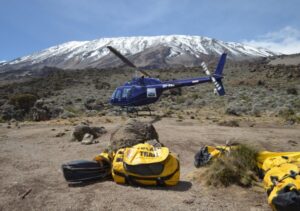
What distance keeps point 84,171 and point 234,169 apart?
3.21 meters

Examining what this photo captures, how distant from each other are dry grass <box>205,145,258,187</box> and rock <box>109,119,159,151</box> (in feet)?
8.32

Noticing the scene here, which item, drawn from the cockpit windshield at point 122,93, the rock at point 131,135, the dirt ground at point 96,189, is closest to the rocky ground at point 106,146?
the dirt ground at point 96,189

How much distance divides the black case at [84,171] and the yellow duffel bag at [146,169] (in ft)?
1.29

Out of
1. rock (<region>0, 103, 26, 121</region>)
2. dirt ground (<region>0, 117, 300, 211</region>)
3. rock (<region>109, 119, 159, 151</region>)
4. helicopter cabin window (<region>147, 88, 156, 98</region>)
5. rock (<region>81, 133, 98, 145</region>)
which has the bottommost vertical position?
dirt ground (<region>0, 117, 300, 211</region>)

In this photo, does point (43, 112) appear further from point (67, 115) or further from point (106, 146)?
point (106, 146)

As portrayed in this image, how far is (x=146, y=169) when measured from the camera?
6258mm

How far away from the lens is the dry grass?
6512 millimetres

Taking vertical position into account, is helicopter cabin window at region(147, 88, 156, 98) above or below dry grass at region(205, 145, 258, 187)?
above

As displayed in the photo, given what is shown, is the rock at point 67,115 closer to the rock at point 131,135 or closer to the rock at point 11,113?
the rock at point 11,113

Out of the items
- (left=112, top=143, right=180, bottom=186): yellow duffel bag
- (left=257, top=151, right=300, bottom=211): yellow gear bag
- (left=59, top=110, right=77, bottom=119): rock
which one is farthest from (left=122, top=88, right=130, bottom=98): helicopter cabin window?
(left=257, top=151, right=300, bottom=211): yellow gear bag

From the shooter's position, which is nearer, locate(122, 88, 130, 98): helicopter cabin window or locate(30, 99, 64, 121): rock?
locate(122, 88, 130, 98): helicopter cabin window

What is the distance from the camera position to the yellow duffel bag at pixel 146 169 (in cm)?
625

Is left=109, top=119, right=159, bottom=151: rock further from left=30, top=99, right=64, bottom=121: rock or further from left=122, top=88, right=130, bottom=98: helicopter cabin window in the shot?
left=30, top=99, right=64, bottom=121: rock

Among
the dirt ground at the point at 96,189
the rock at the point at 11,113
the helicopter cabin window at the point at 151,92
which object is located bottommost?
the dirt ground at the point at 96,189
